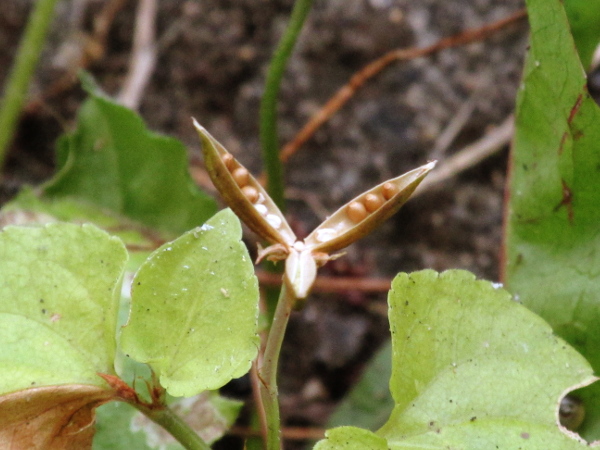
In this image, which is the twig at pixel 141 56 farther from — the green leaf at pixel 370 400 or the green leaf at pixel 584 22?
the green leaf at pixel 584 22

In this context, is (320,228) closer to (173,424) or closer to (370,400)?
(173,424)

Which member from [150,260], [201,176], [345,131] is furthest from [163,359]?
[345,131]

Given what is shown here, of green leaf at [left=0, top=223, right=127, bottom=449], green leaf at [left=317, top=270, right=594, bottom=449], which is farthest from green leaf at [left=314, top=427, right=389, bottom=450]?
green leaf at [left=0, top=223, right=127, bottom=449]

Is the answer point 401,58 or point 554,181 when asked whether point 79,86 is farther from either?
point 554,181

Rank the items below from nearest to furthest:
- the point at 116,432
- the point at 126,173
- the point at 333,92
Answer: the point at 116,432 → the point at 126,173 → the point at 333,92

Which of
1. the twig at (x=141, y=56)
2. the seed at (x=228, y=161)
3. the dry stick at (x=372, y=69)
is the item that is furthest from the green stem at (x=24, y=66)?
the seed at (x=228, y=161)

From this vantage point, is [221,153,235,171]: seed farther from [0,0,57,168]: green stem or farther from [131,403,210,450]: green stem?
[0,0,57,168]: green stem

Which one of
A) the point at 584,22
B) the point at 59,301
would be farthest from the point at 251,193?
the point at 584,22
